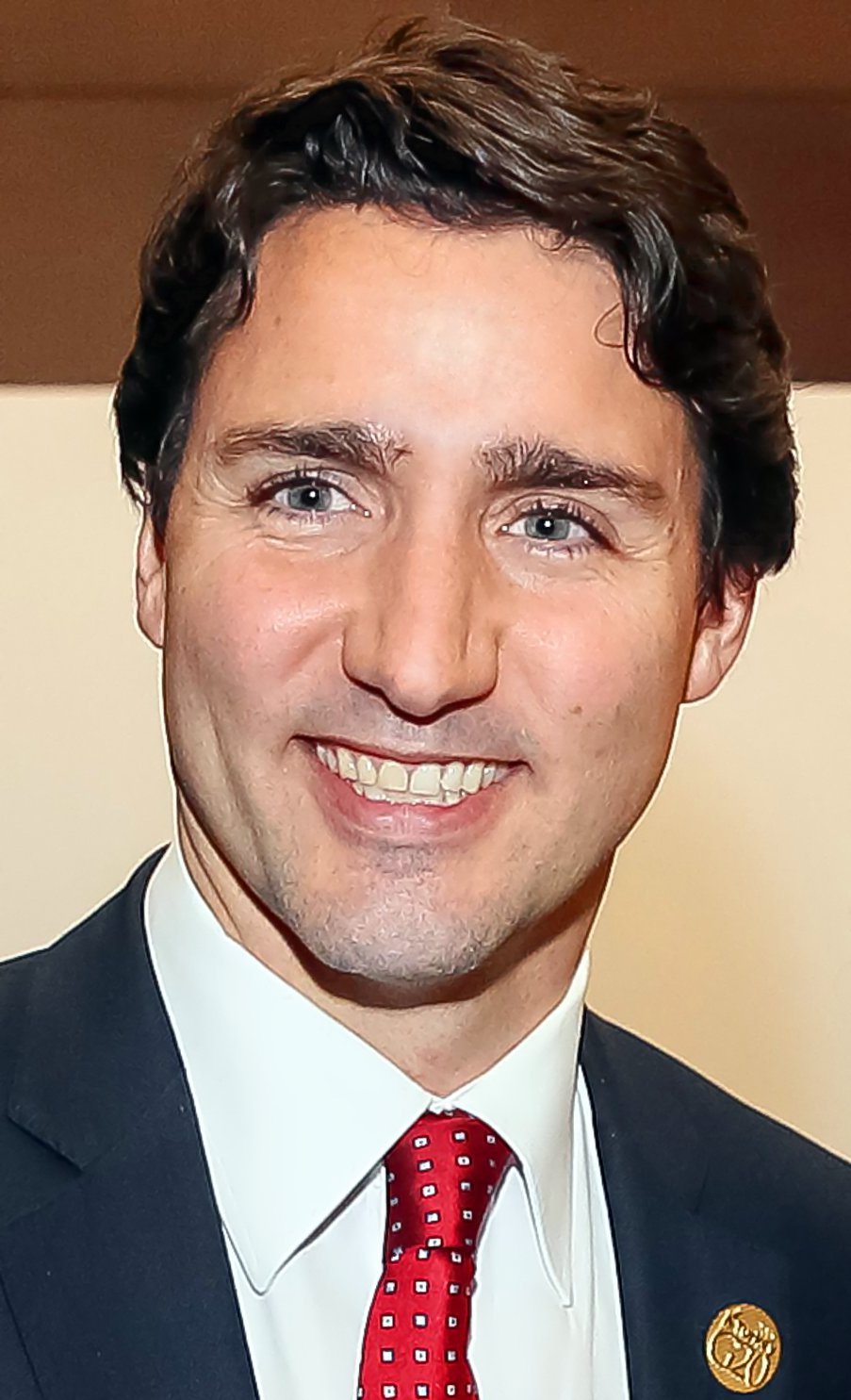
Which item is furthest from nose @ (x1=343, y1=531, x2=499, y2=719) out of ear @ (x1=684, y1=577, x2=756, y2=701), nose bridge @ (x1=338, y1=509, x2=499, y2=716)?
A: ear @ (x1=684, y1=577, x2=756, y2=701)

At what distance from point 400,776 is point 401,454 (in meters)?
0.20

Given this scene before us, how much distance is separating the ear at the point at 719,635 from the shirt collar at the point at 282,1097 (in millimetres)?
306

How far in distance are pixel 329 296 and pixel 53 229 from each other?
959mm

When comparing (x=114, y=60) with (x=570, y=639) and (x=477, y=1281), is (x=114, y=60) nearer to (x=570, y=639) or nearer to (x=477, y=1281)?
(x=570, y=639)

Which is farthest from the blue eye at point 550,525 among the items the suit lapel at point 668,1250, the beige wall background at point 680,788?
the beige wall background at point 680,788

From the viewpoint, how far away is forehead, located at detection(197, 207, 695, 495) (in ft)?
4.24

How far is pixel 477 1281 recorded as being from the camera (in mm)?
1424

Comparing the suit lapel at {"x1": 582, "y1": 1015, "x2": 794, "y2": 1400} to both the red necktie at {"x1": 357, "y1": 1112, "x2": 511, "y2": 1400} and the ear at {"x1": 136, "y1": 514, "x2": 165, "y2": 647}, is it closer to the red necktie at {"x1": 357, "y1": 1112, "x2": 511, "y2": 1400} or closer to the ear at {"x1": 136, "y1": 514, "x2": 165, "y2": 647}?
the red necktie at {"x1": 357, "y1": 1112, "x2": 511, "y2": 1400}

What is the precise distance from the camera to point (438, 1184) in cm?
137

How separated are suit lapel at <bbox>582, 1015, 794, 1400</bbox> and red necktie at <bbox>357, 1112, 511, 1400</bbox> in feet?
0.54

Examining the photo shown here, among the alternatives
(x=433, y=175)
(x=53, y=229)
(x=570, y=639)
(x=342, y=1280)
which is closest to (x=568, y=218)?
(x=433, y=175)

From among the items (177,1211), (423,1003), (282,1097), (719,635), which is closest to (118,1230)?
(177,1211)

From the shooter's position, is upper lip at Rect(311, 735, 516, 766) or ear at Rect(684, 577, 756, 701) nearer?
upper lip at Rect(311, 735, 516, 766)

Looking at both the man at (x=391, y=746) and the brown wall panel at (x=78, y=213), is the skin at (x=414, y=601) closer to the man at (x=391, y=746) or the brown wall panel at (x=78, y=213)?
the man at (x=391, y=746)
